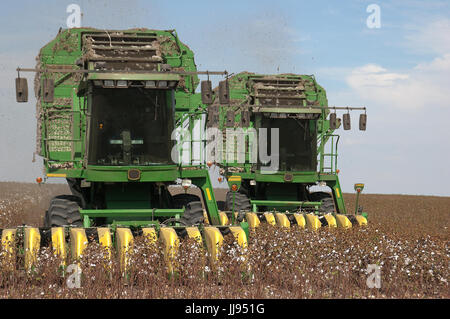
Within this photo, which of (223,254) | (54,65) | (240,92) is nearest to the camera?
(223,254)

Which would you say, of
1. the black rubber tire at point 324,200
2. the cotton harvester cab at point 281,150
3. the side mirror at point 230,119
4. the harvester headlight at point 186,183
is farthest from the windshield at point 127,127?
the black rubber tire at point 324,200

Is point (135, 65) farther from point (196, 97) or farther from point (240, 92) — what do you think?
point (240, 92)

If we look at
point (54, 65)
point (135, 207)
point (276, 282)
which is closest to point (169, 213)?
point (135, 207)

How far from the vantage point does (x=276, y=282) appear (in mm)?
8047

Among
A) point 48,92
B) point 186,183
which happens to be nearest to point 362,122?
point 186,183

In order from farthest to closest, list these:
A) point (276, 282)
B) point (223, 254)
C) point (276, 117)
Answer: point (276, 117), point (223, 254), point (276, 282)

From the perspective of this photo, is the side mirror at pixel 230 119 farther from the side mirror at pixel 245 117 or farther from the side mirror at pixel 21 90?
the side mirror at pixel 21 90

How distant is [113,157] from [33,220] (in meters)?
8.25

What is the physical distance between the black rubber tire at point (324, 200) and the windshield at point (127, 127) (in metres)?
6.57

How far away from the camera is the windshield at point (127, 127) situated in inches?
417

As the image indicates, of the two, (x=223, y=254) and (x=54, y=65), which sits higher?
(x=54, y=65)

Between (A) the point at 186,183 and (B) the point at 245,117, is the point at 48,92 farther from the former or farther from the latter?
(B) the point at 245,117

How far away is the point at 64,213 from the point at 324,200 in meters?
7.50

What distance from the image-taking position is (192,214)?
1116 cm
